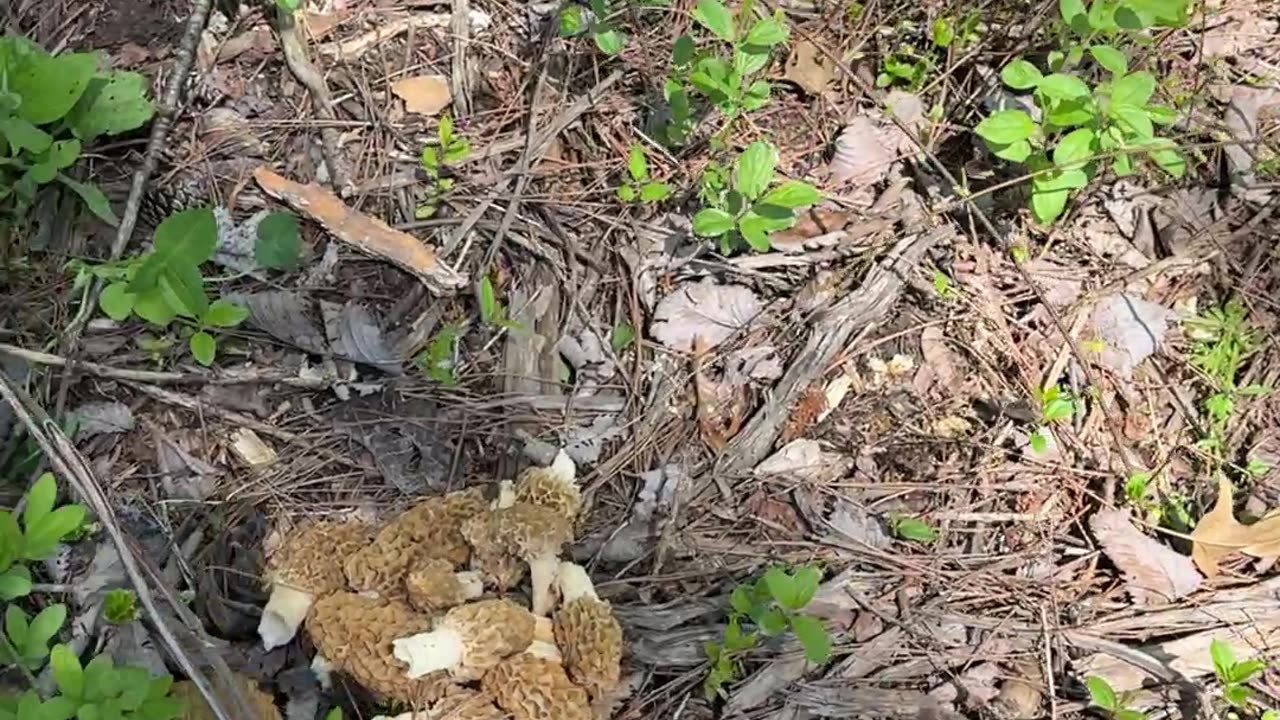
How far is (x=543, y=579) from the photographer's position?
90.7 inches

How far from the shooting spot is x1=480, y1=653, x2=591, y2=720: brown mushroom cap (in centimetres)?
216

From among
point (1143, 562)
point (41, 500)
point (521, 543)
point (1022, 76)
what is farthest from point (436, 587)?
point (1022, 76)

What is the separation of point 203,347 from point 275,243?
0.36 metres

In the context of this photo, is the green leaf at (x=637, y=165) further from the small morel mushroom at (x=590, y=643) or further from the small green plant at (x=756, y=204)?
the small morel mushroom at (x=590, y=643)

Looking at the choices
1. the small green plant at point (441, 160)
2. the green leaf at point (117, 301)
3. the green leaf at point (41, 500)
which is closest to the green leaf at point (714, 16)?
the small green plant at point (441, 160)

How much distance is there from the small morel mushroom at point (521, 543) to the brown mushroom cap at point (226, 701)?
0.52 metres

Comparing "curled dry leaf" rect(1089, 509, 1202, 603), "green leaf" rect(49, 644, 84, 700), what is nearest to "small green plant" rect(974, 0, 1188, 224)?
"curled dry leaf" rect(1089, 509, 1202, 603)

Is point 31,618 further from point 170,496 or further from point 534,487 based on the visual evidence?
point 534,487

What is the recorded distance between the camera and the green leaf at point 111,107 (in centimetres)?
284

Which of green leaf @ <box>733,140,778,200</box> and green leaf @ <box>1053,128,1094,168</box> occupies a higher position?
green leaf @ <box>1053,128,1094,168</box>

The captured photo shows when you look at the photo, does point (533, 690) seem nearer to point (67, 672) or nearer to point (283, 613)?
point (283, 613)

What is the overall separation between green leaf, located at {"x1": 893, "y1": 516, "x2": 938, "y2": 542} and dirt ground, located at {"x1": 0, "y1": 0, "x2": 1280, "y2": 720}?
26 millimetres

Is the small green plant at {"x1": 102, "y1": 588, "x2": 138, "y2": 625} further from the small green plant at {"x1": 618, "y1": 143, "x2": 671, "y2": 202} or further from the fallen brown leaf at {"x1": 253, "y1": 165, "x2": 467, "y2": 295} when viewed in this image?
the small green plant at {"x1": 618, "y1": 143, "x2": 671, "y2": 202}

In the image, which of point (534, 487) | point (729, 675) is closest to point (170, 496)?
point (534, 487)
